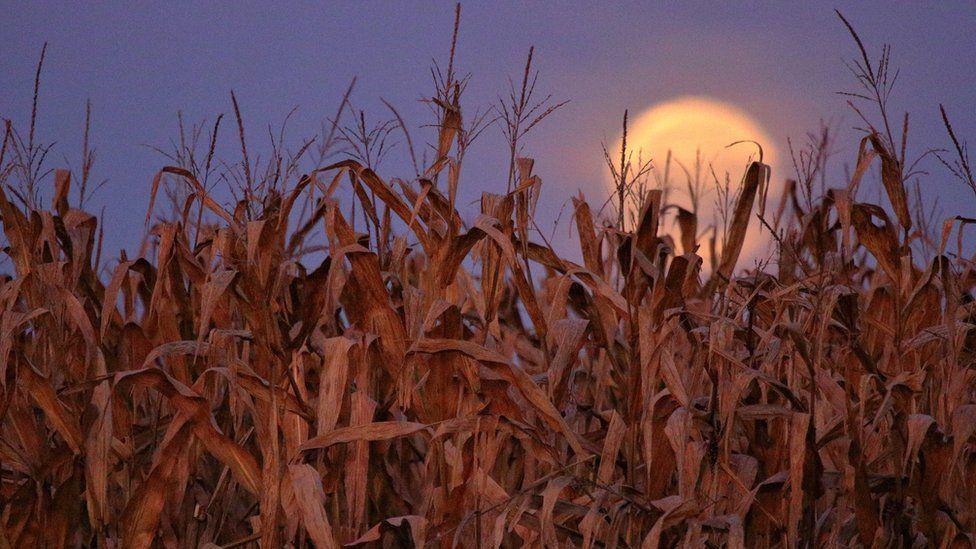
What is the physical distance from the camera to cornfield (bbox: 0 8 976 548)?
2.35 metres

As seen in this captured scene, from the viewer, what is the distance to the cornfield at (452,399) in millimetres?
2348

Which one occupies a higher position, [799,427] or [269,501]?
[799,427]

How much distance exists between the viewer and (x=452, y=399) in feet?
8.14

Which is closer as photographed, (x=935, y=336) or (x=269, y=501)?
(x=269, y=501)

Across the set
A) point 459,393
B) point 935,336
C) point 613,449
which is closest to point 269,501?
point 459,393

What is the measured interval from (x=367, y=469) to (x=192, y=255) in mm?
1005

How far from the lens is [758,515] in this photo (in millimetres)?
2500

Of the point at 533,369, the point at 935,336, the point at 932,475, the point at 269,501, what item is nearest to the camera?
the point at 269,501

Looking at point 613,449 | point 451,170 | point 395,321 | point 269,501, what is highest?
point 451,170

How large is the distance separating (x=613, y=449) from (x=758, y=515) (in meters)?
0.43

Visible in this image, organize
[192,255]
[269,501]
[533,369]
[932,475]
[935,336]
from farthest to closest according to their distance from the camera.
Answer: [533,369] → [192,255] → [935,336] → [932,475] → [269,501]

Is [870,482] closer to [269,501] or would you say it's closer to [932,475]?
[932,475]

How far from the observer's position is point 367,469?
239 cm

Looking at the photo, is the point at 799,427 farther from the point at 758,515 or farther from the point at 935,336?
the point at 935,336
